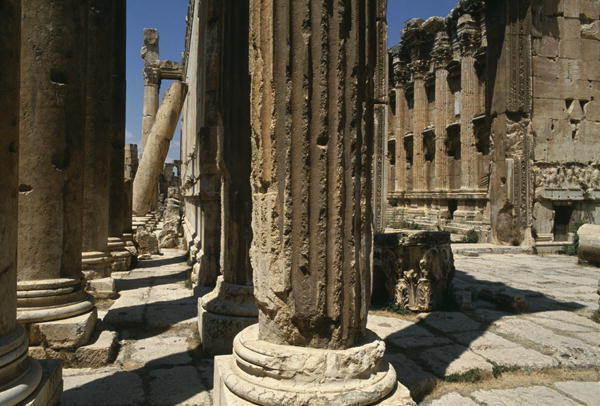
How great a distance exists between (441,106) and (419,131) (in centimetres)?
202

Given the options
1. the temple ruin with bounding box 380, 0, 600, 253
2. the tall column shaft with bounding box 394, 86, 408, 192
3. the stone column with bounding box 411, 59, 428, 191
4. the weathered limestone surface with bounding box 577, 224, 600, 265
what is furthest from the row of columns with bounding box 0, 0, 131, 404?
the tall column shaft with bounding box 394, 86, 408, 192

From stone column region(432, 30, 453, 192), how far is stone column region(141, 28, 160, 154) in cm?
1216

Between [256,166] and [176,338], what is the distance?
98.4 inches

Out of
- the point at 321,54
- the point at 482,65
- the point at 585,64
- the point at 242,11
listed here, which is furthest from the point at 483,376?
the point at 482,65

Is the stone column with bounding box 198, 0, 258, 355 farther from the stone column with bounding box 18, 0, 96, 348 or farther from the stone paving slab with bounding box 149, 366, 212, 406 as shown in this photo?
the stone column with bounding box 18, 0, 96, 348

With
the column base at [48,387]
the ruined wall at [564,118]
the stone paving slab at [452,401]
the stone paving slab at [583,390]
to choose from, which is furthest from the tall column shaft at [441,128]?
the column base at [48,387]

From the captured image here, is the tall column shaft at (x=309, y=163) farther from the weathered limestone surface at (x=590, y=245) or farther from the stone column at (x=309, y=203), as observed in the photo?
the weathered limestone surface at (x=590, y=245)

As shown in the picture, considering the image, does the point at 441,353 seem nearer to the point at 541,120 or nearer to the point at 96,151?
the point at 96,151

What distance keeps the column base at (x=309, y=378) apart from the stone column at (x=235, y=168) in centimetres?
150

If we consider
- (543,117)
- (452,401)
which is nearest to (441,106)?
(543,117)

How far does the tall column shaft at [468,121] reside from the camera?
54.9 ft

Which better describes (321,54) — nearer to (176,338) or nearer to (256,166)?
(256,166)

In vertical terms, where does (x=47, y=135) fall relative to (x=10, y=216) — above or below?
above

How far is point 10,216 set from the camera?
2.35m
